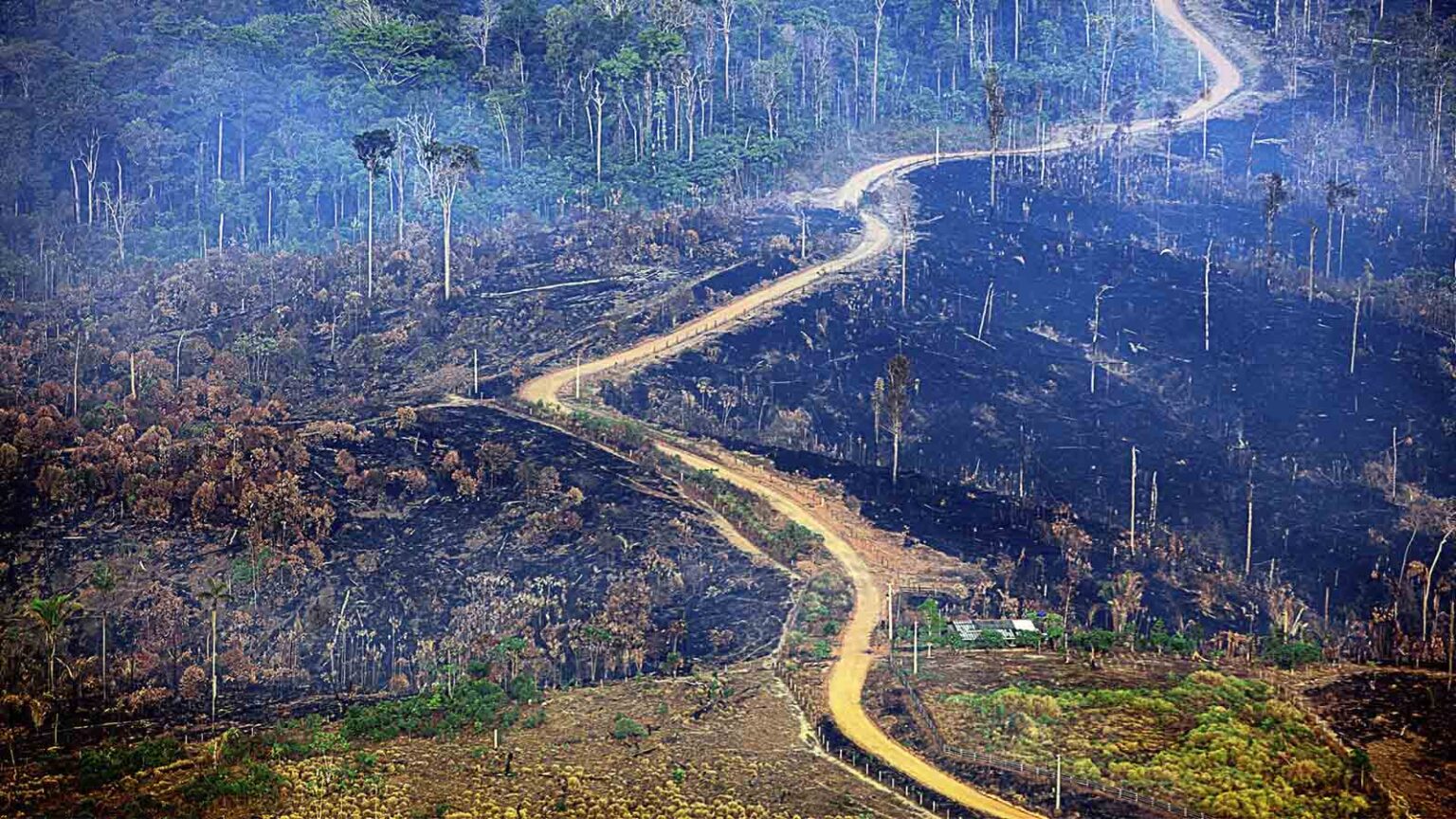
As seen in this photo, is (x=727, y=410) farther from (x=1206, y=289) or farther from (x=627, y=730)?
(x=1206, y=289)

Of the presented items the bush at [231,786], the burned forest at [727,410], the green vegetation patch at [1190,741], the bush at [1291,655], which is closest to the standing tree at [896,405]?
the burned forest at [727,410]

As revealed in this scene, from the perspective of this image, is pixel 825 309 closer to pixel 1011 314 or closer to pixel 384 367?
pixel 1011 314

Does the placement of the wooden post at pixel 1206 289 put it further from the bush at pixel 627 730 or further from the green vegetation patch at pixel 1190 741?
the bush at pixel 627 730

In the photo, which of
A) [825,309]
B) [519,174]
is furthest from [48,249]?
[825,309]

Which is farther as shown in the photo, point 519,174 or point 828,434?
point 519,174

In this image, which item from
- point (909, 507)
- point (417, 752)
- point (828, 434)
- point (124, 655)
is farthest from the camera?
point (828, 434)

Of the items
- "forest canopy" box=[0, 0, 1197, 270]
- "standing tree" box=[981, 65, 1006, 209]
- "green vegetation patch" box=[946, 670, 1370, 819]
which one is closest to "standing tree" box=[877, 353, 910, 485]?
"green vegetation patch" box=[946, 670, 1370, 819]
